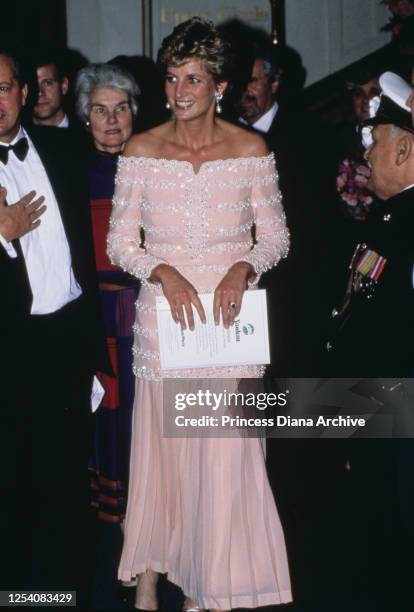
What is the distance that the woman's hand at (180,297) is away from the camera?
2.83m

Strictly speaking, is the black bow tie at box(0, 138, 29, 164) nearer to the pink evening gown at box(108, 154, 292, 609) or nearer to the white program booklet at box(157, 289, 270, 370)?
the pink evening gown at box(108, 154, 292, 609)

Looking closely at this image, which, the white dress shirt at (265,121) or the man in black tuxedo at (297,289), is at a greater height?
the white dress shirt at (265,121)

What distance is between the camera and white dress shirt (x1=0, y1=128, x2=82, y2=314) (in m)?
3.10

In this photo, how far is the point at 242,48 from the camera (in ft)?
A: 17.5

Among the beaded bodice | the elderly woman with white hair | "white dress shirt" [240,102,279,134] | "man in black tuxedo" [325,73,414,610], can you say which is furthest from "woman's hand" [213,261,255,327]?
"white dress shirt" [240,102,279,134]

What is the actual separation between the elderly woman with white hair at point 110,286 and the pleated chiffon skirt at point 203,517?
46 cm

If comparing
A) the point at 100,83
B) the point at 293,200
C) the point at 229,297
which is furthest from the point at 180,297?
the point at 293,200

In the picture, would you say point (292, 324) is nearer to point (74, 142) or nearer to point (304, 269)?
point (304, 269)

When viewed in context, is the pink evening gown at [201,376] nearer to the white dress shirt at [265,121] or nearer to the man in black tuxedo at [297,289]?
the man in black tuxedo at [297,289]

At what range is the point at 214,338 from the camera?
289 centimetres

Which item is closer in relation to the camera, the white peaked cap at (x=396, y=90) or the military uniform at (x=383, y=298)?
the military uniform at (x=383, y=298)

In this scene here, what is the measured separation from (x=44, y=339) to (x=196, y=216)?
2.31 feet

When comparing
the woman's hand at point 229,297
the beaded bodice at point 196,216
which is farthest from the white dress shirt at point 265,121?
the woman's hand at point 229,297

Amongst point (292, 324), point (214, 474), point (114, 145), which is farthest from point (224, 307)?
point (292, 324)
